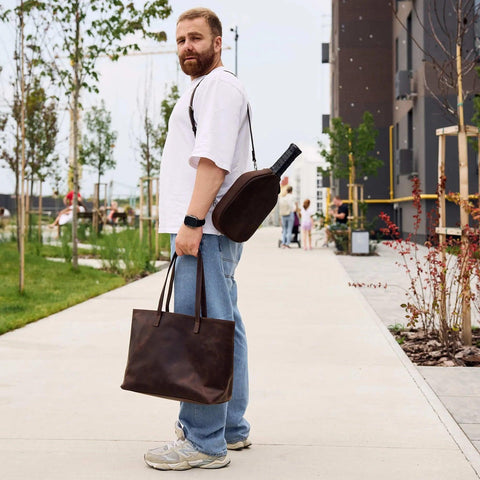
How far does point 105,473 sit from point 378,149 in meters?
30.8

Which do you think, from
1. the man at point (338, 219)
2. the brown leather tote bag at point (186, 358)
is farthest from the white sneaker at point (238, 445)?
the man at point (338, 219)

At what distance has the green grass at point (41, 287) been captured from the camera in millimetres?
8680

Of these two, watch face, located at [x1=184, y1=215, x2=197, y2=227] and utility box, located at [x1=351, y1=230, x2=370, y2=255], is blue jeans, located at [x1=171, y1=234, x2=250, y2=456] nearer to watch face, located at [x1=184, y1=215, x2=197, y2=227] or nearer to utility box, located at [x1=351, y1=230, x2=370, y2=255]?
watch face, located at [x1=184, y1=215, x2=197, y2=227]

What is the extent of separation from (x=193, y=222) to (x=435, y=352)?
12.0 ft

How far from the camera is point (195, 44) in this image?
353cm

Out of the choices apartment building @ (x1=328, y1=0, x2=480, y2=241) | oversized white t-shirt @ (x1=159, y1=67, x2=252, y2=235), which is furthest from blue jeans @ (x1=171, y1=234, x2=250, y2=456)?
apartment building @ (x1=328, y1=0, x2=480, y2=241)

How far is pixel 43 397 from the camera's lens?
191 inches

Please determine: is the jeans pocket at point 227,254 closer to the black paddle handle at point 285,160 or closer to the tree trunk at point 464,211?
the black paddle handle at point 285,160

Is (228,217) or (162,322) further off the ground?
(228,217)

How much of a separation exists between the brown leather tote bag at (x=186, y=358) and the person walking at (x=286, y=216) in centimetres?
1908

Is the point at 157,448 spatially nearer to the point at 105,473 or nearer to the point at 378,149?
the point at 105,473

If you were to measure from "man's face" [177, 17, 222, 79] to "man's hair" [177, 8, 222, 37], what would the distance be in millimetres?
16

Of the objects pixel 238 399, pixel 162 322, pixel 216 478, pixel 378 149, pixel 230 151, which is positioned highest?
pixel 378 149

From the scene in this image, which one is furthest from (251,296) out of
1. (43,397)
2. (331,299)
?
(43,397)
